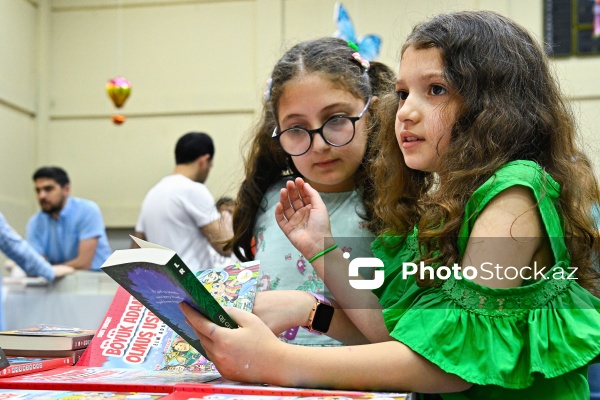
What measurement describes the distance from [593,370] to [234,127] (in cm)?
488

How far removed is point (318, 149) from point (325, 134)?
3 centimetres

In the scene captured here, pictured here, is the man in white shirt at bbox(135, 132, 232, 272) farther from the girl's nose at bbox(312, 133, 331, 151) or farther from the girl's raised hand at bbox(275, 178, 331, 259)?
the girl's raised hand at bbox(275, 178, 331, 259)

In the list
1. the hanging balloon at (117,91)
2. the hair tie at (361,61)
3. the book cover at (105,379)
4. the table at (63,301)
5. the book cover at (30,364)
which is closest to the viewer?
the book cover at (105,379)

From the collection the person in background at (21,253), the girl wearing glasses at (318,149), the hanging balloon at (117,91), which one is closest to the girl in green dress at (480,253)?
the girl wearing glasses at (318,149)

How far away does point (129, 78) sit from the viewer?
20.7ft

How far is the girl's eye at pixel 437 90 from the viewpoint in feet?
3.65

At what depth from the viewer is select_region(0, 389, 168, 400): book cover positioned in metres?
0.94

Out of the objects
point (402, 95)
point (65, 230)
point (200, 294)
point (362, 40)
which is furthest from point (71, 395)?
point (65, 230)

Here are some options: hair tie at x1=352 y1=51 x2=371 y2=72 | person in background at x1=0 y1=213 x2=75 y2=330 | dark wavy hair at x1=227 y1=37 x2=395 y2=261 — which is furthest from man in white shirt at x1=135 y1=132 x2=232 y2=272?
hair tie at x1=352 y1=51 x2=371 y2=72

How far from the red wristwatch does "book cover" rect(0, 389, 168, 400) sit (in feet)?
1.16

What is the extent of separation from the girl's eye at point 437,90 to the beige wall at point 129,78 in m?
4.85

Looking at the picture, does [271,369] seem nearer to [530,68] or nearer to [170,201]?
[530,68]

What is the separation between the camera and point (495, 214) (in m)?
0.98

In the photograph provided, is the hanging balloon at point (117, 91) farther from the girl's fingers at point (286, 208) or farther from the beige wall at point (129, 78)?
the girl's fingers at point (286, 208)
